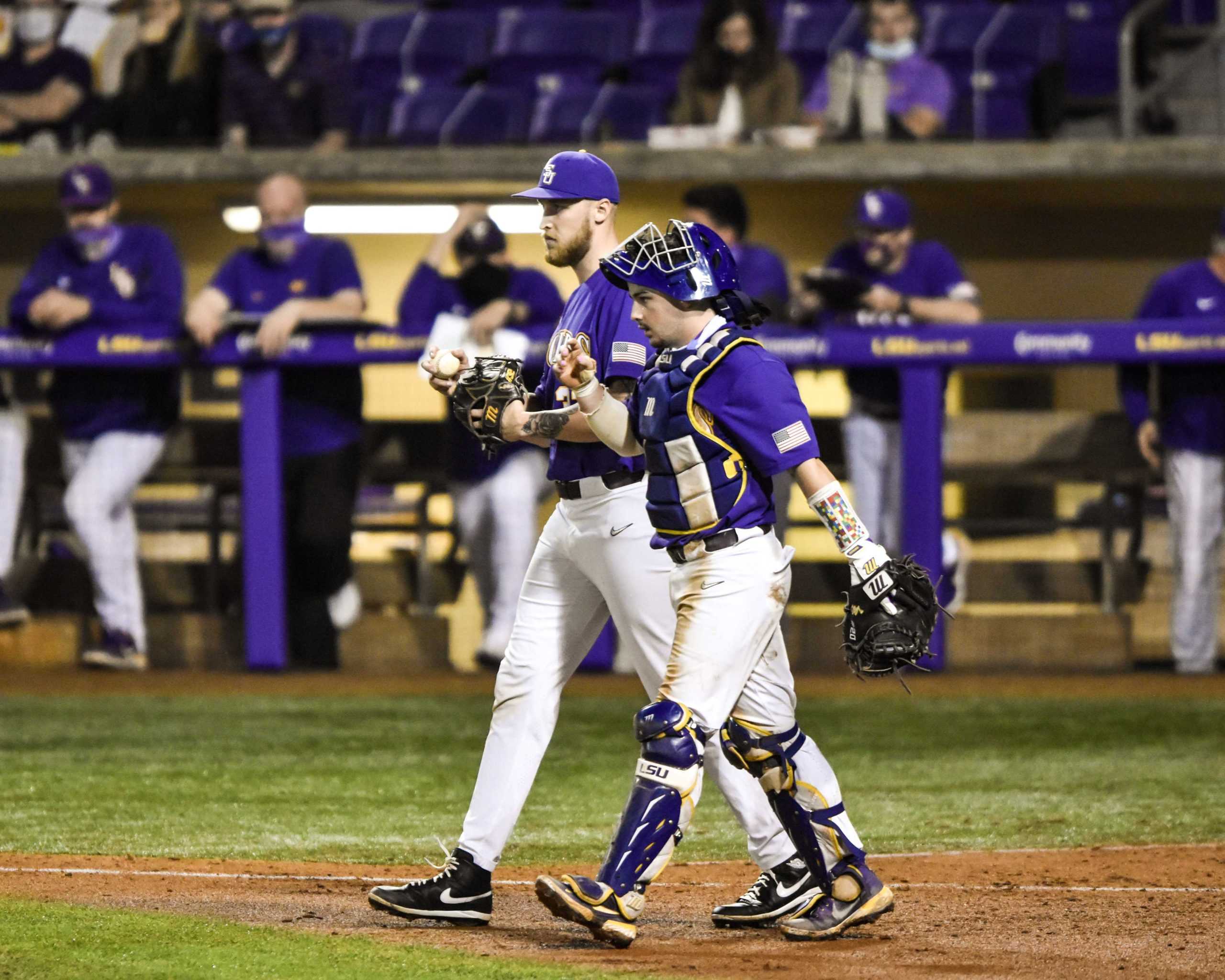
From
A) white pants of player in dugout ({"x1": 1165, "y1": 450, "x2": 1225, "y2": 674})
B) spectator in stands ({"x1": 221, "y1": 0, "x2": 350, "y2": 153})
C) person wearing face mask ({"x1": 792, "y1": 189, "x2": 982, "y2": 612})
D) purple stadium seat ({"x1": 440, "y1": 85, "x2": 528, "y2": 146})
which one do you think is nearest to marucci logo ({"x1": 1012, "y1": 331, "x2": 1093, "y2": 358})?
person wearing face mask ({"x1": 792, "y1": 189, "x2": 982, "y2": 612})

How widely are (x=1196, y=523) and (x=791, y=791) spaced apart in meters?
5.14

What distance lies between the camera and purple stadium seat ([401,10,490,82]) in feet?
42.7

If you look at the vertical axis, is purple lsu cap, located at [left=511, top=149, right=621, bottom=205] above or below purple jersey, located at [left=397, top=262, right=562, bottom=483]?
above

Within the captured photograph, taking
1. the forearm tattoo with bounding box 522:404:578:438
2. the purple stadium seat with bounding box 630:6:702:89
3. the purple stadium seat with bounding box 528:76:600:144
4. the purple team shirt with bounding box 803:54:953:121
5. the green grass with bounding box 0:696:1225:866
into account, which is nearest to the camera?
the forearm tattoo with bounding box 522:404:578:438

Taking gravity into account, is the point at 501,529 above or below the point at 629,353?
below

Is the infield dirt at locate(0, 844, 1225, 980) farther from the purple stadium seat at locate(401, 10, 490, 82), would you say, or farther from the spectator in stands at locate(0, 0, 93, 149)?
the purple stadium seat at locate(401, 10, 490, 82)

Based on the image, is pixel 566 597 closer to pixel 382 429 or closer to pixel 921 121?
pixel 382 429

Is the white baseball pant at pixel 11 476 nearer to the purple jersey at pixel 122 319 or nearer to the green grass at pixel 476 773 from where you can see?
the purple jersey at pixel 122 319

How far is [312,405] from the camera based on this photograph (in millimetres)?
8969

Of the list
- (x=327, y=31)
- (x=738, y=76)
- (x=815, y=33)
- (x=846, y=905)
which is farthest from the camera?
(x=327, y=31)

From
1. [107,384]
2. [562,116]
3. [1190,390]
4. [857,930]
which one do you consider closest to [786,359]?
[1190,390]

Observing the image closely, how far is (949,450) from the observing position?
346 inches

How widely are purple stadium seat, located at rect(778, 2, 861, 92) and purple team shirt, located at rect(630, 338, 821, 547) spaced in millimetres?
8740

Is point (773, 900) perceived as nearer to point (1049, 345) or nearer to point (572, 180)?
point (572, 180)
